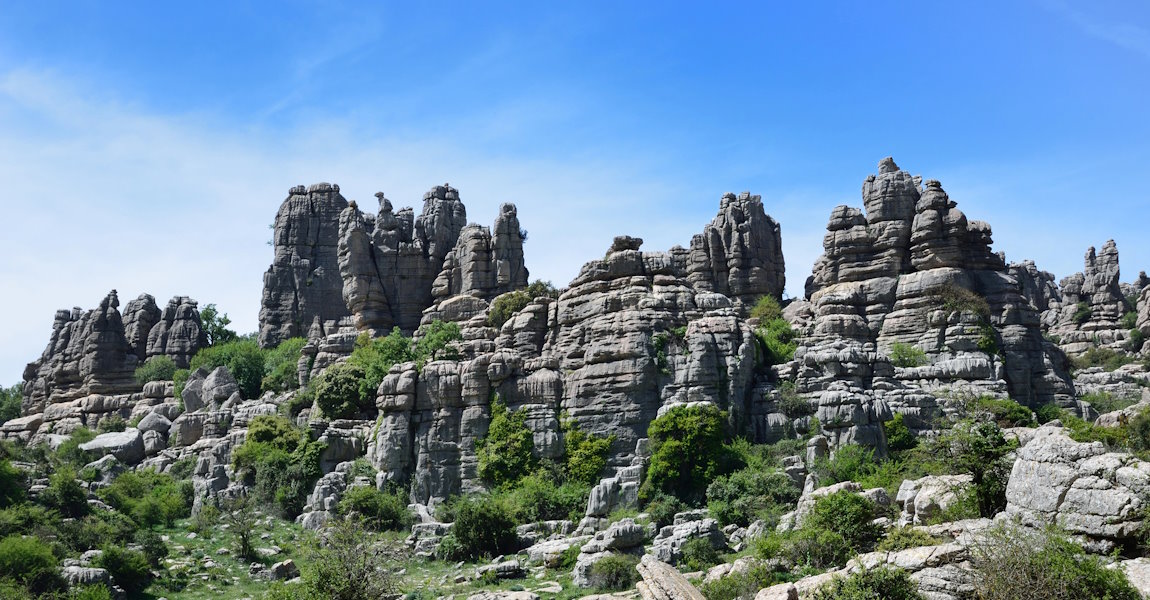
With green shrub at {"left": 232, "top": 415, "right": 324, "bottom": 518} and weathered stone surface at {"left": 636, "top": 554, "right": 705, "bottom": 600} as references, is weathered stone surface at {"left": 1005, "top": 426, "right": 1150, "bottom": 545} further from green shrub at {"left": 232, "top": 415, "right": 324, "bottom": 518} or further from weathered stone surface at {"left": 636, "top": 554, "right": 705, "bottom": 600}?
green shrub at {"left": 232, "top": 415, "right": 324, "bottom": 518}

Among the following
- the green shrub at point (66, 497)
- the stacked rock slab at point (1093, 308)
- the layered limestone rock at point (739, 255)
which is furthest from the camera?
the stacked rock slab at point (1093, 308)

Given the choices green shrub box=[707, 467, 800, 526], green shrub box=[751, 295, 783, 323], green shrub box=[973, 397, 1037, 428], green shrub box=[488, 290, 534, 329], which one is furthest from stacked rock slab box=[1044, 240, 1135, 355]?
green shrub box=[707, 467, 800, 526]

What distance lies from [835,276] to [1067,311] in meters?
40.8

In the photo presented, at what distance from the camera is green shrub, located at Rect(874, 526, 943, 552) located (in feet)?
82.9

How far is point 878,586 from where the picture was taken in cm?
2262

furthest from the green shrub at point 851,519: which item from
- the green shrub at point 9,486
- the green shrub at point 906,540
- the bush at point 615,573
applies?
the green shrub at point 9,486

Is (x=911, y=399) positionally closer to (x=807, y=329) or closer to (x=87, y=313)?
(x=807, y=329)

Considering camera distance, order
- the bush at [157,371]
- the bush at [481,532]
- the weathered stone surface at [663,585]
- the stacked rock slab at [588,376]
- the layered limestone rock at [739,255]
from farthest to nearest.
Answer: the bush at [157,371]
the layered limestone rock at [739,255]
the stacked rock slab at [588,376]
the bush at [481,532]
the weathered stone surface at [663,585]

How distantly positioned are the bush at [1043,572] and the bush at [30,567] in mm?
29930

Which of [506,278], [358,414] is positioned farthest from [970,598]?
[506,278]

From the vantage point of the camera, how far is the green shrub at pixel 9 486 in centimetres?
4284

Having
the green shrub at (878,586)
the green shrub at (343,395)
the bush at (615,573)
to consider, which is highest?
the green shrub at (343,395)

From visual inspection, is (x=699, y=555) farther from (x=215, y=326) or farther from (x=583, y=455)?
(x=215, y=326)

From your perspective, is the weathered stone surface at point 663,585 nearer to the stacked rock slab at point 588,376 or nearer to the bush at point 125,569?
the stacked rock slab at point 588,376
